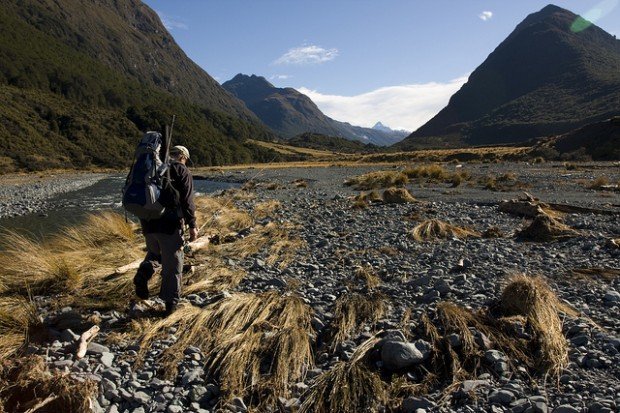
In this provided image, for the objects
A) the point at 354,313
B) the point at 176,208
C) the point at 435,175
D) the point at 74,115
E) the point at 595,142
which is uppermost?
the point at 74,115

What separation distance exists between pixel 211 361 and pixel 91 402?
1.10 meters

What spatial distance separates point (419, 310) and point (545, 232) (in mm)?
5075

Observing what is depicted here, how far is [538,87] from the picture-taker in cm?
13138

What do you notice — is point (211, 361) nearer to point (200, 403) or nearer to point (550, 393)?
point (200, 403)

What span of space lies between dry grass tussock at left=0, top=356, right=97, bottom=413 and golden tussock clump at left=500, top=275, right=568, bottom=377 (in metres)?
3.80

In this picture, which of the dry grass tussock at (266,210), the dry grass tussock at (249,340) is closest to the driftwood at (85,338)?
the dry grass tussock at (249,340)

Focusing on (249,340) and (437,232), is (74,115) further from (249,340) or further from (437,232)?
(249,340)

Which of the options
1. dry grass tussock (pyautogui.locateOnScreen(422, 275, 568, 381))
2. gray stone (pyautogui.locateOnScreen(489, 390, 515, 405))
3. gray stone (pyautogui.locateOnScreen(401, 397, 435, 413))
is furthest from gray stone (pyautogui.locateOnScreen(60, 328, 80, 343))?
gray stone (pyautogui.locateOnScreen(489, 390, 515, 405))

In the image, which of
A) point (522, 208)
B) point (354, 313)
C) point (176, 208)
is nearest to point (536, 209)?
point (522, 208)

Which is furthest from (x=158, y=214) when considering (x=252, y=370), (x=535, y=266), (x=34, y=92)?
(x=34, y=92)

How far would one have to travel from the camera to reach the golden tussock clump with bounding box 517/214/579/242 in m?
8.66

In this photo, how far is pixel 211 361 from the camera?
420cm

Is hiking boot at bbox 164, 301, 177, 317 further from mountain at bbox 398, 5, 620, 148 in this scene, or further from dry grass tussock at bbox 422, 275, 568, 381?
mountain at bbox 398, 5, 620, 148

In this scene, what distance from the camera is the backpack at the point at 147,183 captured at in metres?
4.48
